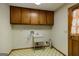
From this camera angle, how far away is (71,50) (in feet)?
10.00

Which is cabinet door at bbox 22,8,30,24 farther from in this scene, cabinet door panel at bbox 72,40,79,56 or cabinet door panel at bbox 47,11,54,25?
cabinet door panel at bbox 72,40,79,56

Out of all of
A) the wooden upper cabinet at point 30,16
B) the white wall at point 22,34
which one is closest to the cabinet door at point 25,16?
the wooden upper cabinet at point 30,16

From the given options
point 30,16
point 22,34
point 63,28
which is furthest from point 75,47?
point 22,34

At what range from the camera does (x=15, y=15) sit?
404 cm

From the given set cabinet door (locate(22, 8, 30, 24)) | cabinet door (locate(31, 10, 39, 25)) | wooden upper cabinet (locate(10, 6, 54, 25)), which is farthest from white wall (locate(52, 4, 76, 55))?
cabinet door (locate(22, 8, 30, 24))

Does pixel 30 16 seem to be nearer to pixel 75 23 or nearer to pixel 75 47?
pixel 75 23

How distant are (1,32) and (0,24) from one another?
0.25 metres

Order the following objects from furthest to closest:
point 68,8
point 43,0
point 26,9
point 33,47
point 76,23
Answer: point 33,47 → point 26,9 → point 68,8 → point 76,23 → point 43,0

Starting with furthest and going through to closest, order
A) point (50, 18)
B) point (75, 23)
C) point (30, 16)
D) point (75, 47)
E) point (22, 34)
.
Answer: point (50, 18), point (22, 34), point (30, 16), point (75, 23), point (75, 47)

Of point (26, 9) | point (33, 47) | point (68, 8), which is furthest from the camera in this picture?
point (33, 47)

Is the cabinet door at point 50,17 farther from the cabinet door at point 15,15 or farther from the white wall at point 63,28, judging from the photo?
the cabinet door at point 15,15

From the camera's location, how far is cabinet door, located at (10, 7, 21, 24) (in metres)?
3.98

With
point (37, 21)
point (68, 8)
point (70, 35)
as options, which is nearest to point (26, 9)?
point (37, 21)

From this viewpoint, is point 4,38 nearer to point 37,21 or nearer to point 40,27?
point 37,21
